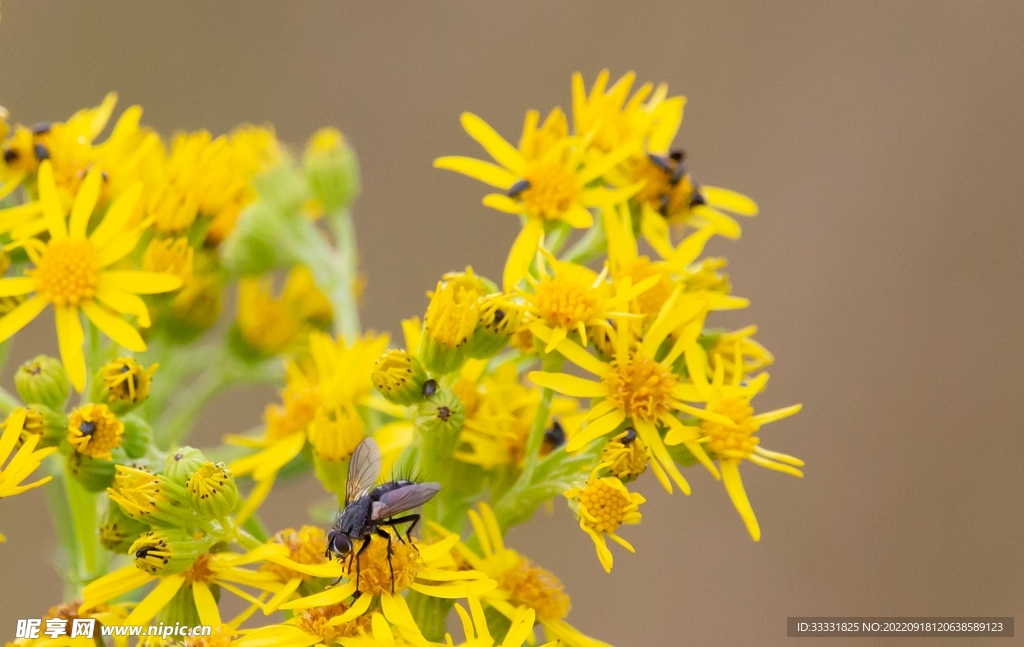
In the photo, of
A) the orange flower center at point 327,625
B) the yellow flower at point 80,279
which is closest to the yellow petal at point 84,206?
the yellow flower at point 80,279

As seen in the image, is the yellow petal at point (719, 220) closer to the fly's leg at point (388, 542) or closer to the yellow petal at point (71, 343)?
the fly's leg at point (388, 542)

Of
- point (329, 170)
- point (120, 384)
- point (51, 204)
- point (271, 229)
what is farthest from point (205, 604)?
point (329, 170)

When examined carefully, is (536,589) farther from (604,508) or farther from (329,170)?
(329,170)

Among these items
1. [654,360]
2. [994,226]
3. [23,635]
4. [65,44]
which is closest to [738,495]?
[654,360]

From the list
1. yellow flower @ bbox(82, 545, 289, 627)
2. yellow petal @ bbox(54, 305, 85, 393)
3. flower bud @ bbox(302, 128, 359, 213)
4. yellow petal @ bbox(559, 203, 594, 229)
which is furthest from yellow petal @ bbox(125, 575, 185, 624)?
flower bud @ bbox(302, 128, 359, 213)

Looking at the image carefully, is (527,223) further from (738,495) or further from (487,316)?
(738,495)

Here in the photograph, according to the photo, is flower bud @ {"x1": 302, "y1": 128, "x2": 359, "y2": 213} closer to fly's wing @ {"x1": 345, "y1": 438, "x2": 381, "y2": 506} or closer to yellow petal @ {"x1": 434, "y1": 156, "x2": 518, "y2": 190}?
yellow petal @ {"x1": 434, "y1": 156, "x2": 518, "y2": 190}
